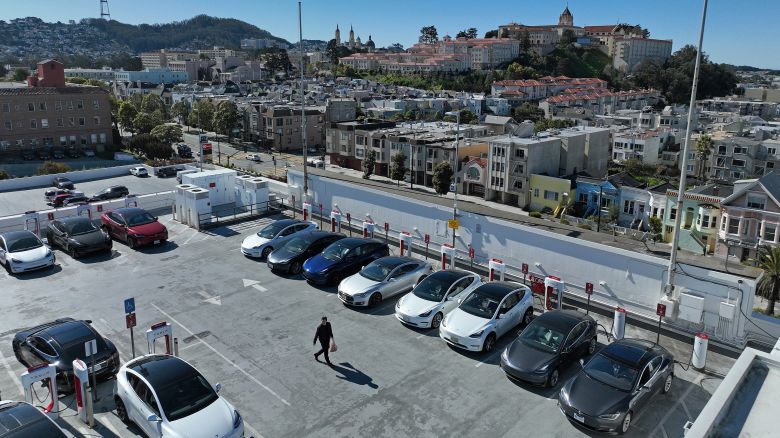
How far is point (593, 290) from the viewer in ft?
50.5

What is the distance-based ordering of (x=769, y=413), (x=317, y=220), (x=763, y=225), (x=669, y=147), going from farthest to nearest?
(x=669, y=147) < (x=763, y=225) < (x=317, y=220) < (x=769, y=413)

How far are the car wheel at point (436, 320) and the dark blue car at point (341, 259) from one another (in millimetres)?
4076

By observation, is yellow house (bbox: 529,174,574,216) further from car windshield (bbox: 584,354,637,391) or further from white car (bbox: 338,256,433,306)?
car windshield (bbox: 584,354,637,391)

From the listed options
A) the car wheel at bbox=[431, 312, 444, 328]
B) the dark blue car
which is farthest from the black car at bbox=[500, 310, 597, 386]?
the dark blue car

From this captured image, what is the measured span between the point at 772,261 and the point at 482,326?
21.1 meters

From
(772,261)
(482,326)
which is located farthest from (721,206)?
(482,326)

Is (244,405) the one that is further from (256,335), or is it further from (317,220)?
(317,220)

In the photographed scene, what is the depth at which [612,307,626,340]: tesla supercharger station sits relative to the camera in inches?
517

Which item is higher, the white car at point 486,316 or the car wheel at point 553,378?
the white car at point 486,316

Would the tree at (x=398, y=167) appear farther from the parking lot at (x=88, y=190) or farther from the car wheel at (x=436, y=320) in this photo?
the car wheel at (x=436, y=320)

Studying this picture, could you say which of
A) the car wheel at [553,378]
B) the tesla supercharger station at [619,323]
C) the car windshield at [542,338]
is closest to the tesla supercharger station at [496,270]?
the tesla supercharger station at [619,323]

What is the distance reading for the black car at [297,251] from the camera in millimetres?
17641

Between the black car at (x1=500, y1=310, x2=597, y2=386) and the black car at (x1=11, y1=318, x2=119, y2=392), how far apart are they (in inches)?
327

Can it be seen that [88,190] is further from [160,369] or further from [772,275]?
[772,275]
